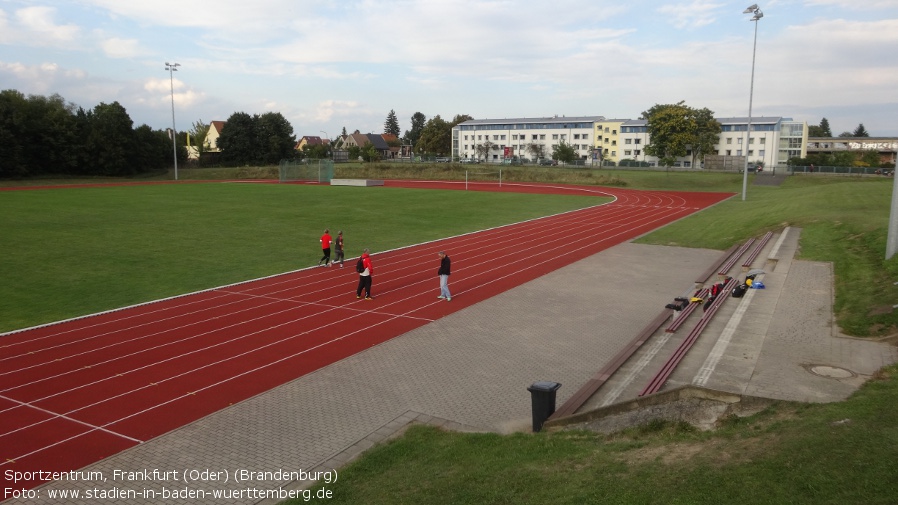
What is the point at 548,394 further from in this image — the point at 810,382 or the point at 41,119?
the point at 41,119

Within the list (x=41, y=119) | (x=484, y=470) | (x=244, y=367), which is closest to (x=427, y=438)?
(x=484, y=470)

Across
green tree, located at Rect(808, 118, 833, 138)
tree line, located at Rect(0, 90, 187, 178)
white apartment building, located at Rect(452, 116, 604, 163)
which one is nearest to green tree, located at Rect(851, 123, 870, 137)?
green tree, located at Rect(808, 118, 833, 138)

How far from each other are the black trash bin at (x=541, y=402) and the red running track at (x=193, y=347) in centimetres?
515

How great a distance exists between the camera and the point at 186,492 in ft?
25.0

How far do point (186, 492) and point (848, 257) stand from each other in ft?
65.9

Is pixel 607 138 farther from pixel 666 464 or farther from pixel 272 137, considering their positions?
pixel 666 464

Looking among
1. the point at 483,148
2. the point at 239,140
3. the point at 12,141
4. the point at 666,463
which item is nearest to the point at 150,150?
the point at 239,140

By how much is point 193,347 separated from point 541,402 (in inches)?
333

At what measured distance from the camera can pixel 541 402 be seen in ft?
29.0

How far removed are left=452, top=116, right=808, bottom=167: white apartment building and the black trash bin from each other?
250 feet

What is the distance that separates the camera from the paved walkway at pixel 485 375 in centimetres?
867

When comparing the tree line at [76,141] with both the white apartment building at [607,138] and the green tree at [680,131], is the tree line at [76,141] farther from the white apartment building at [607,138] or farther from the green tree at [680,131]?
the green tree at [680,131]

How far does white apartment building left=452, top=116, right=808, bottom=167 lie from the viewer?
304 ft

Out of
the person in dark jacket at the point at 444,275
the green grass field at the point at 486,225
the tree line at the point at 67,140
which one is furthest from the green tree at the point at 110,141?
the person in dark jacket at the point at 444,275
